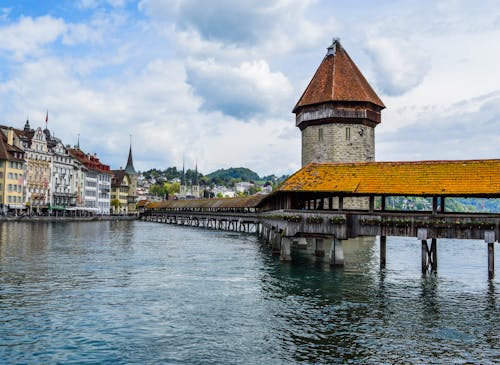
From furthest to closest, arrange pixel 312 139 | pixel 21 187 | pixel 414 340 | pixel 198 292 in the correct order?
pixel 21 187
pixel 312 139
pixel 198 292
pixel 414 340

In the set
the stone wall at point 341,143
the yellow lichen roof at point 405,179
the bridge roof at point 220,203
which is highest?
the stone wall at point 341,143

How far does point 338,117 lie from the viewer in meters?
52.6

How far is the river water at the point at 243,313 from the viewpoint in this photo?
1284 cm

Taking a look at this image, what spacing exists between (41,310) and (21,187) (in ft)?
254

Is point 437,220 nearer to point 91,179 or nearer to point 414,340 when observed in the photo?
point 414,340

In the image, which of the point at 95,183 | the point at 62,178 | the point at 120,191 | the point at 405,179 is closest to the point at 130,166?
the point at 120,191

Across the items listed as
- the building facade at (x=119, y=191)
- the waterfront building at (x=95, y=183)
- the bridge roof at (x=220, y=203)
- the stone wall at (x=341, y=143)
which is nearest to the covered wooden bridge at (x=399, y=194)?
the stone wall at (x=341, y=143)

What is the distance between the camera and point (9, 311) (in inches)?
655

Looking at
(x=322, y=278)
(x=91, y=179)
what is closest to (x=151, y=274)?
(x=322, y=278)

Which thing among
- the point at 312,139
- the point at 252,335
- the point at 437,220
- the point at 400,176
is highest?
the point at 312,139

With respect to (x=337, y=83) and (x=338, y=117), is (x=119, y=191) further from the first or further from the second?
(x=338, y=117)

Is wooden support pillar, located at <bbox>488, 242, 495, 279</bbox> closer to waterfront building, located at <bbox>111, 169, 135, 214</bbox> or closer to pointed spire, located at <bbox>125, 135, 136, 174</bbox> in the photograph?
waterfront building, located at <bbox>111, 169, 135, 214</bbox>

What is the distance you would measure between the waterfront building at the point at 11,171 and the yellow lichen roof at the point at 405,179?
67473mm

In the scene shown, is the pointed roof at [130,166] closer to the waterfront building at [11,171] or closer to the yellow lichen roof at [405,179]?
the waterfront building at [11,171]
